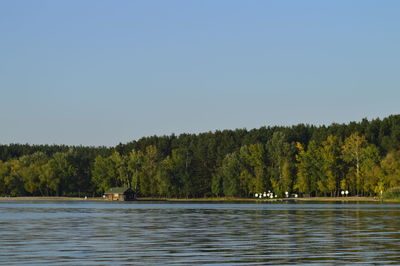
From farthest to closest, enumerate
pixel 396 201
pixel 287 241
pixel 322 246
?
pixel 396 201, pixel 287 241, pixel 322 246

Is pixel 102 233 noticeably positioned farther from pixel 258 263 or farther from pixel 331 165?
pixel 331 165

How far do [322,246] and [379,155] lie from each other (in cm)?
16053

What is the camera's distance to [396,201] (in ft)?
540

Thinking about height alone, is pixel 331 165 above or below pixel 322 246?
above

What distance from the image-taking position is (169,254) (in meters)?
36.2

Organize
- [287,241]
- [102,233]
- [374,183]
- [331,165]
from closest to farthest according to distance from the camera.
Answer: [287,241], [102,233], [374,183], [331,165]

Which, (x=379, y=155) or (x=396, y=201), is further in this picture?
(x=379, y=155)

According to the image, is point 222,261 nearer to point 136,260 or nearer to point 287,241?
point 136,260

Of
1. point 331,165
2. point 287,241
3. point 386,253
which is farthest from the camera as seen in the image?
point 331,165

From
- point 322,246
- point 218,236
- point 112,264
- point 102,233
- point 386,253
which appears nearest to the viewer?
point 112,264

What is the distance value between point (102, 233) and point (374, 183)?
14252 centimetres

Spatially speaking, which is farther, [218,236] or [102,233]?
[102,233]

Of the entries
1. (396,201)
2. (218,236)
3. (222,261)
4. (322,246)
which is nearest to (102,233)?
(218,236)

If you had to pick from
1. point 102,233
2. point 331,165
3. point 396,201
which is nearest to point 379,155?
point 331,165
